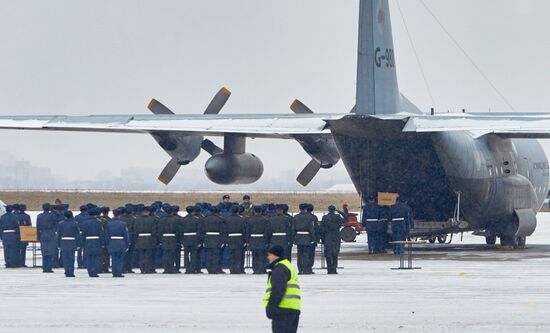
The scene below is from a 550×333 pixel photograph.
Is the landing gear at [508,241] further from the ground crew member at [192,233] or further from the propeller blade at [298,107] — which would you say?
the ground crew member at [192,233]

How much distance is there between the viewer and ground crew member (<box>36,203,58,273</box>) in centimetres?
2800

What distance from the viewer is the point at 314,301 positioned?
20812 mm

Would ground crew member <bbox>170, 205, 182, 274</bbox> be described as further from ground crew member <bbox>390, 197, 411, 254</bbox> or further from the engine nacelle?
the engine nacelle

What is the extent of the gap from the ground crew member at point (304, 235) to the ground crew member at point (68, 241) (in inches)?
200

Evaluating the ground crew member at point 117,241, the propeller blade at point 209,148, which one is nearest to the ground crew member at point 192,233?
the ground crew member at point 117,241

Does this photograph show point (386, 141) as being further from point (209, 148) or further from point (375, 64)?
point (209, 148)

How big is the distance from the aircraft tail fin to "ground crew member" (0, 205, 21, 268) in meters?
9.79

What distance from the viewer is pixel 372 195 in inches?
1298

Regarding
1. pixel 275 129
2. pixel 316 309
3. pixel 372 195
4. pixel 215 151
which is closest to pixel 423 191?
pixel 372 195

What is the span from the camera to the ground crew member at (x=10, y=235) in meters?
29.3

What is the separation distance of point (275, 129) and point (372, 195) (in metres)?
3.35

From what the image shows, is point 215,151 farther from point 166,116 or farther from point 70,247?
point 70,247

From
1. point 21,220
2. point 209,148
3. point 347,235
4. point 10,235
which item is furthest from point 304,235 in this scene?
point 347,235

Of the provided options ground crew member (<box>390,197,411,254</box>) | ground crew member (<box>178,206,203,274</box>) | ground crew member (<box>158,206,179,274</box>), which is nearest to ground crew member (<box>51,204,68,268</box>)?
ground crew member (<box>158,206,179,274</box>)
